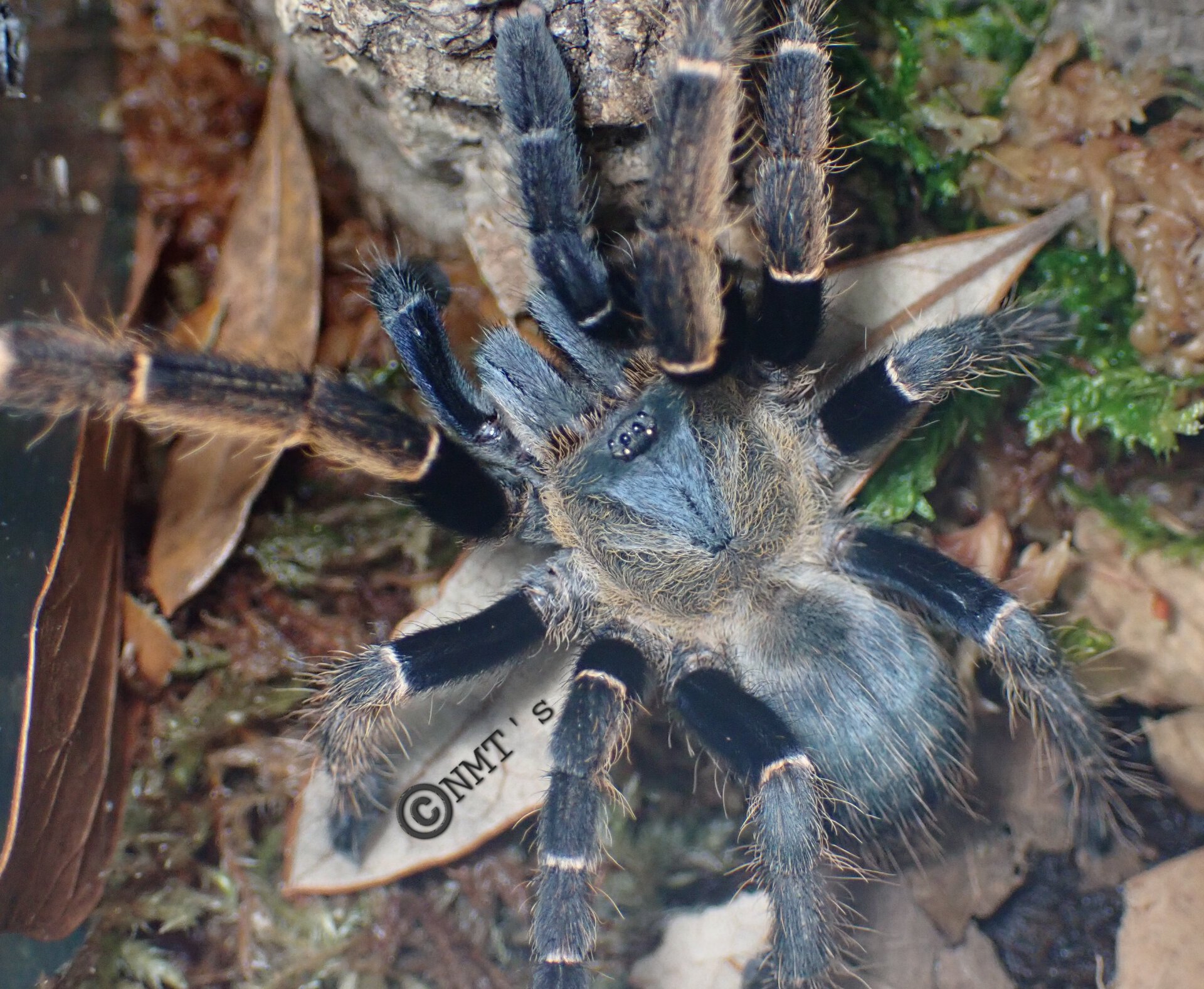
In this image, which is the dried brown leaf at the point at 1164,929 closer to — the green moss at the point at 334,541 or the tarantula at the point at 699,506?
the tarantula at the point at 699,506

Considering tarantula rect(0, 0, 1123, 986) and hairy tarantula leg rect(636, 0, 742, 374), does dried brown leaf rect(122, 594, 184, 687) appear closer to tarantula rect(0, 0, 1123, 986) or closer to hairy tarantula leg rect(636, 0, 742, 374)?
tarantula rect(0, 0, 1123, 986)

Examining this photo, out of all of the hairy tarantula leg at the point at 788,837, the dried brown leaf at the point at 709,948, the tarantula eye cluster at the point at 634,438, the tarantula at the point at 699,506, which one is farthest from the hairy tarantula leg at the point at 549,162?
the dried brown leaf at the point at 709,948

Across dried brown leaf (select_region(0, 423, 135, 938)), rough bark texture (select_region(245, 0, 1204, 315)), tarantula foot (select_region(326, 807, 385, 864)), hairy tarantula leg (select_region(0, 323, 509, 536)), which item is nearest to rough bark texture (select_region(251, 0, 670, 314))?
rough bark texture (select_region(245, 0, 1204, 315))

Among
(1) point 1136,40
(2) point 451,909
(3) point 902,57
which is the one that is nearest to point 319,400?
(2) point 451,909

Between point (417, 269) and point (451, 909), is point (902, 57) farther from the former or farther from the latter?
point (451, 909)

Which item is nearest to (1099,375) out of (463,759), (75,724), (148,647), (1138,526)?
(1138,526)

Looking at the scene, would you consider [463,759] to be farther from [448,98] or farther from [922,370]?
[448,98]

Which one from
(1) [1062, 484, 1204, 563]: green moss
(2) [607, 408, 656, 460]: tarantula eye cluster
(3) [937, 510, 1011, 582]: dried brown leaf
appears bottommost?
(3) [937, 510, 1011, 582]: dried brown leaf
